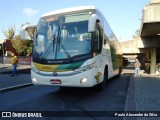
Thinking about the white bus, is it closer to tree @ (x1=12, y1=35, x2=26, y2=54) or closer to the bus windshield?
the bus windshield

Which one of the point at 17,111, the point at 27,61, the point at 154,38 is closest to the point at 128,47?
the point at 154,38

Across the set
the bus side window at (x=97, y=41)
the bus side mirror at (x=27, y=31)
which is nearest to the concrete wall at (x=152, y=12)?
the bus side window at (x=97, y=41)

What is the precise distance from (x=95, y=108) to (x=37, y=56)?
303 centimetres

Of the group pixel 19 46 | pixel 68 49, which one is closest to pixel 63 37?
pixel 68 49

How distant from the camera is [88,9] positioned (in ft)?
31.8

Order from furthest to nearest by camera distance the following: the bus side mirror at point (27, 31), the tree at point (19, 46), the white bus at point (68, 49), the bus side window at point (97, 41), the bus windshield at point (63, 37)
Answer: the tree at point (19, 46) → the bus side mirror at point (27, 31) → the bus side window at point (97, 41) → the bus windshield at point (63, 37) → the white bus at point (68, 49)

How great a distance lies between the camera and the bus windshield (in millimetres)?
9094

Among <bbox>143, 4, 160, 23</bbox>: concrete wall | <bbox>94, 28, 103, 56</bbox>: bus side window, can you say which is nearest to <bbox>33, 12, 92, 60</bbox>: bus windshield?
<bbox>94, 28, 103, 56</bbox>: bus side window

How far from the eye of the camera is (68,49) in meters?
9.10

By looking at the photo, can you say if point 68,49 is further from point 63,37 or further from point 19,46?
point 19,46

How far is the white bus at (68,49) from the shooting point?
29.4 feet

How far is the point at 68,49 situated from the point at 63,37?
0.54 meters

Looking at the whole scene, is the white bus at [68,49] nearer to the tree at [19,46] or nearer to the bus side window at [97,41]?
the bus side window at [97,41]

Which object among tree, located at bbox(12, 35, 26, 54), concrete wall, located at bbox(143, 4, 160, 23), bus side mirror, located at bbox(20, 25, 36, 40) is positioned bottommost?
tree, located at bbox(12, 35, 26, 54)
